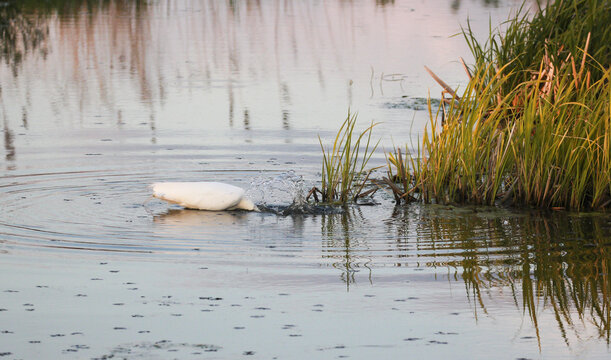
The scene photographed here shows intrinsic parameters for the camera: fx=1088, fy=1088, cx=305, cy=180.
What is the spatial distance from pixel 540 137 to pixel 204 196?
266 cm

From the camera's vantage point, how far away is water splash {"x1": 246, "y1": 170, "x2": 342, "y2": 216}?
28.5 ft

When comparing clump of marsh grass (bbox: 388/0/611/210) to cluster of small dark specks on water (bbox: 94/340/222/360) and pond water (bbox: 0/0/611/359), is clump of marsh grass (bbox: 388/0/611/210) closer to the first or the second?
pond water (bbox: 0/0/611/359)

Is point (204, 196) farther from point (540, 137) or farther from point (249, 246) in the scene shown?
point (540, 137)

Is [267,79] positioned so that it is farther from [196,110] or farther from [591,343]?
[591,343]

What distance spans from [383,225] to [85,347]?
3348mm

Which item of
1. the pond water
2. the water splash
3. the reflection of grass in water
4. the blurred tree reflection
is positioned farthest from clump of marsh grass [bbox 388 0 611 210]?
the blurred tree reflection

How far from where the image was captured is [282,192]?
30.1 ft

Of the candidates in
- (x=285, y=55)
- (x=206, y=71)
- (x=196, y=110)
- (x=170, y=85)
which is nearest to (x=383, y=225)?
(x=196, y=110)

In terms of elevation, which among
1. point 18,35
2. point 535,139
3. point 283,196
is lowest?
point 283,196

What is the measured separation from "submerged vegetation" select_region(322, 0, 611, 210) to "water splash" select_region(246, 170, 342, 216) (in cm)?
22

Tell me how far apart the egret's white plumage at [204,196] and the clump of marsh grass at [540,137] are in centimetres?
146

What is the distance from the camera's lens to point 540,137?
849 centimetres

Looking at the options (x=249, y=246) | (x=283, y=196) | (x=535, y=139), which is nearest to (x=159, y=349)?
(x=249, y=246)

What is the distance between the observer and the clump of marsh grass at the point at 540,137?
331 inches
